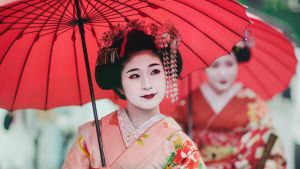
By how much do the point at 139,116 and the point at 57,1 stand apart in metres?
0.75

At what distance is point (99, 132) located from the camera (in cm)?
330

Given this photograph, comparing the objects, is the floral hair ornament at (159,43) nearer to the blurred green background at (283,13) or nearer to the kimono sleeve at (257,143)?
the kimono sleeve at (257,143)

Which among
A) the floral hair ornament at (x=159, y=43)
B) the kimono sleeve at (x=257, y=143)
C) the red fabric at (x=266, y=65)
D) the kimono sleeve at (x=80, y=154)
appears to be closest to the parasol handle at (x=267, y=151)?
the kimono sleeve at (x=257, y=143)

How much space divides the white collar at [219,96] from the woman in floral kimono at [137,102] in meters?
1.93

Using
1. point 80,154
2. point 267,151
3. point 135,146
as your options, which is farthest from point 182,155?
point 267,151

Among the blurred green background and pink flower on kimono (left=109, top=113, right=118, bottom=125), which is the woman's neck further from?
the blurred green background

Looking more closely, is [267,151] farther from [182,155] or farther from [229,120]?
[182,155]

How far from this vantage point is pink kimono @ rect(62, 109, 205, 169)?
321 centimetres

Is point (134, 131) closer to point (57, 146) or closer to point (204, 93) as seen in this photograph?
point (204, 93)

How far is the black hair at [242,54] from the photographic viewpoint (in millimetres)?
5034

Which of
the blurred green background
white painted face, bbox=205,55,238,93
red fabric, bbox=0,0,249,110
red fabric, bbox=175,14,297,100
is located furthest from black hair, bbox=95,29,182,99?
the blurred green background

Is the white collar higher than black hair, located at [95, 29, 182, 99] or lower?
lower

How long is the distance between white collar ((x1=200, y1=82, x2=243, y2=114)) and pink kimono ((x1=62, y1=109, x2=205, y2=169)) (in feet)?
6.49

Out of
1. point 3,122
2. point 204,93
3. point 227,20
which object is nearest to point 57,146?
point 3,122
